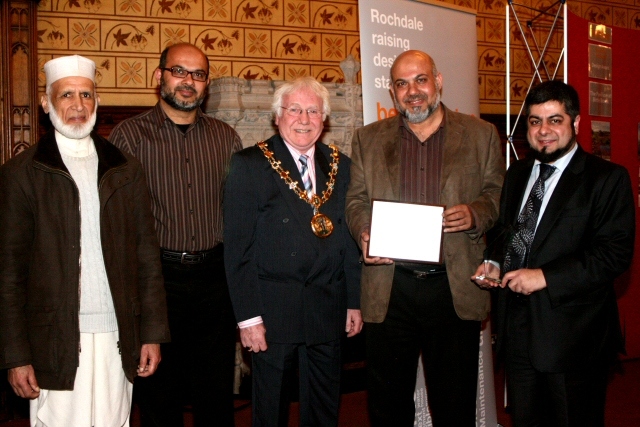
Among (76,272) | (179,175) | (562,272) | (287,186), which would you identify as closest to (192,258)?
(179,175)

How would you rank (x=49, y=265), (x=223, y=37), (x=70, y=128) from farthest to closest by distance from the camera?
(x=223, y=37) < (x=70, y=128) < (x=49, y=265)

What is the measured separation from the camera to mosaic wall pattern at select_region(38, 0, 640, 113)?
195 inches

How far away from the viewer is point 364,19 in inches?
135

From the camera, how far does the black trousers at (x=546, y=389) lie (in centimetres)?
238

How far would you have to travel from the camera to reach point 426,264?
8.43ft

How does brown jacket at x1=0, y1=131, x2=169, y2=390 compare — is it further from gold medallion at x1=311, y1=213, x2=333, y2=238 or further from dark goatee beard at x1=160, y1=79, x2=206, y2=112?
gold medallion at x1=311, y1=213, x2=333, y2=238

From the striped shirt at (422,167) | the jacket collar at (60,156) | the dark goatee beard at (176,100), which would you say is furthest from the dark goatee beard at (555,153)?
the jacket collar at (60,156)

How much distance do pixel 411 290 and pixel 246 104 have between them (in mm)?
2389

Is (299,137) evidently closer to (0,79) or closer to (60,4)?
(0,79)

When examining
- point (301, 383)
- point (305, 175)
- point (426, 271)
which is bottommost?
point (301, 383)

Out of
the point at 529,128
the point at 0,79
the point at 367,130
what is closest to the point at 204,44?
the point at 0,79

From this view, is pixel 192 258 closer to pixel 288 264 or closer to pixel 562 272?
pixel 288 264

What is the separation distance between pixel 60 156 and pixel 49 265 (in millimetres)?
383

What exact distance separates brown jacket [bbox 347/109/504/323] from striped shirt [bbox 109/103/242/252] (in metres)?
0.61
